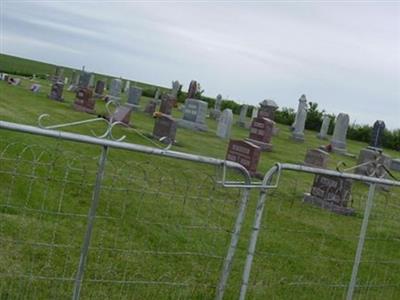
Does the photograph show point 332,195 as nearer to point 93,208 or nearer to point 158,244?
point 158,244

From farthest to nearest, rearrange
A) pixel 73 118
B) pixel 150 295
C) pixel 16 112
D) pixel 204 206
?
pixel 73 118 → pixel 16 112 → pixel 204 206 → pixel 150 295

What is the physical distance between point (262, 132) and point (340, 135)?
6.70 m

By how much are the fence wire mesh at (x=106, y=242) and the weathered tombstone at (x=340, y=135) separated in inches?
649

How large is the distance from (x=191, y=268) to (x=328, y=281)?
5.48ft

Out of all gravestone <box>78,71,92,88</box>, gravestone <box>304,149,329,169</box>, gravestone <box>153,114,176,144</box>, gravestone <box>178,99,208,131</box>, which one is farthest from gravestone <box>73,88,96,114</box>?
gravestone <box>78,71,92,88</box>

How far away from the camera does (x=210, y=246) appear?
632 centimetres

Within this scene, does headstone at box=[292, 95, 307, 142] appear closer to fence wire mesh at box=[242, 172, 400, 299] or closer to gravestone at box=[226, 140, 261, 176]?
gravestone at box=[226, 140, 261, 176]

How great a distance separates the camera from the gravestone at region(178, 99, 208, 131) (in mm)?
21391

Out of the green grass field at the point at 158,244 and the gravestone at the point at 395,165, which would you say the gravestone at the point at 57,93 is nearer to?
the gravestone at the point at 395,165

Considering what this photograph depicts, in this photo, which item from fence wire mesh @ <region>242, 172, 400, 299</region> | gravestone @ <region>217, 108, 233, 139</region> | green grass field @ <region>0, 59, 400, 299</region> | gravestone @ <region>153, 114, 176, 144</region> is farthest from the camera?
gravestone @ <region>217, 108, 233, 139</region>

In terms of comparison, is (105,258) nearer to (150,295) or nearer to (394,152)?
(150,295)

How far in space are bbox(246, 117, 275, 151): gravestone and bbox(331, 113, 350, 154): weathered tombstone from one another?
5.78 metres

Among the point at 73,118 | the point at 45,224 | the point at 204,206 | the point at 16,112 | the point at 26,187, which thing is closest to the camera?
the point at 45,224

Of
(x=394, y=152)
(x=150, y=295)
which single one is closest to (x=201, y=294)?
(x=150, y=295)
